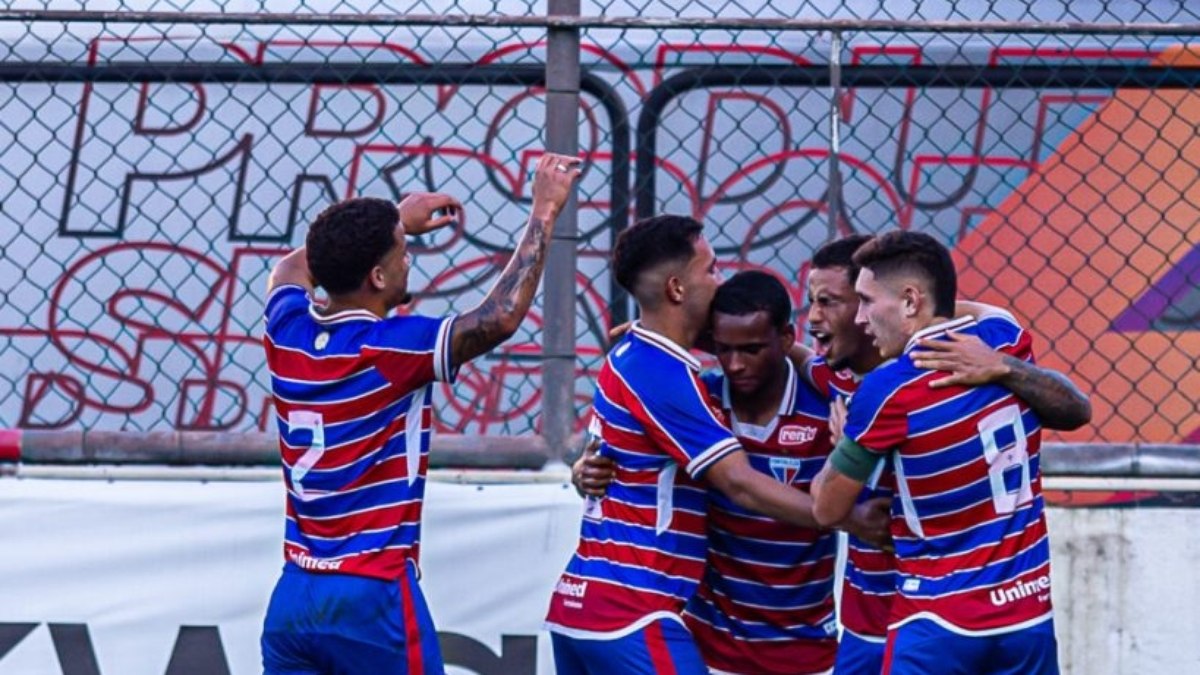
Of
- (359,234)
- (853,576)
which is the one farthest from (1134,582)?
(359,234)

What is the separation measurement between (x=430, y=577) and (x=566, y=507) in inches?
18.3

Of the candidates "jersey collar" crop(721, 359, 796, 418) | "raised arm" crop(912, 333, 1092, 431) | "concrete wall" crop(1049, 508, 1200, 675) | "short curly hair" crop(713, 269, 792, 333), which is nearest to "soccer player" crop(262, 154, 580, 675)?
"short curly hair" crop(713, 269, 792, 333)

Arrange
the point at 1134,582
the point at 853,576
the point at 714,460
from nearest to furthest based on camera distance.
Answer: the point at 714,460
the point at 853,576
the point at 1134,582

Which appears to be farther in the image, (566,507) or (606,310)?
(606,310)

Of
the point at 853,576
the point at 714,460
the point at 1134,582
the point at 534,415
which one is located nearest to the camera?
the point at 714,460

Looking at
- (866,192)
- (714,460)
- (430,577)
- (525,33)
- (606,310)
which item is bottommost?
(430,577)

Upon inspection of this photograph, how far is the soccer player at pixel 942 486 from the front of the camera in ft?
14.9

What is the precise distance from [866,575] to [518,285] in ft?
3.94

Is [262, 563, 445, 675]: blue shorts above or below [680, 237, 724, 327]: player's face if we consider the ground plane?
A: below

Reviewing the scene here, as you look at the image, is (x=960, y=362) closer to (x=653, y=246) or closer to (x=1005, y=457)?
(x=1005, y=457)

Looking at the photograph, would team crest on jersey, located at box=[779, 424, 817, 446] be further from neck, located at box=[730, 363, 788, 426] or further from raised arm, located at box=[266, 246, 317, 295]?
raised arm, located at box=[266, 246, 317, 295]

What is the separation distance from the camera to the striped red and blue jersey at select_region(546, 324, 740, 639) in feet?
16.0

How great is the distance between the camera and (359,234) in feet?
16.3

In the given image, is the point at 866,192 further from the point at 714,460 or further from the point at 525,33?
the point at 714,460
